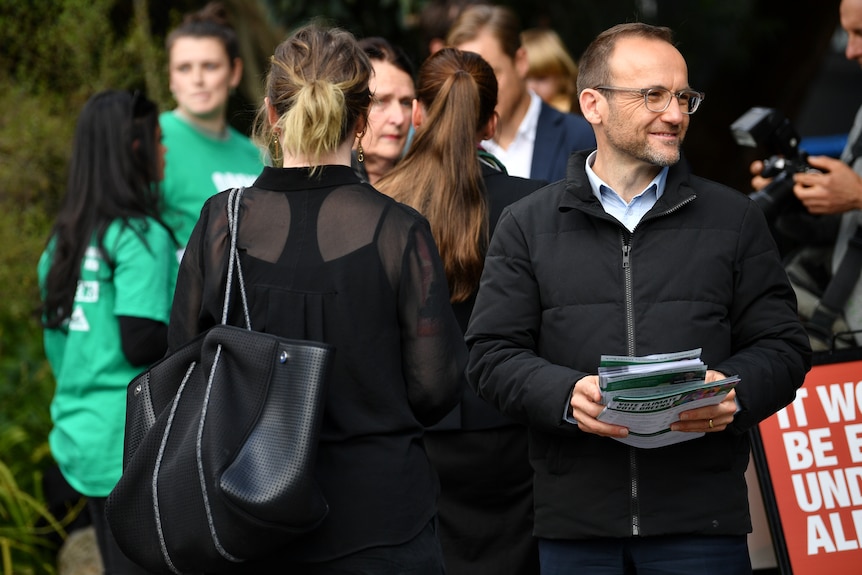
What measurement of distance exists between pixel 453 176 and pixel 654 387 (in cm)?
138

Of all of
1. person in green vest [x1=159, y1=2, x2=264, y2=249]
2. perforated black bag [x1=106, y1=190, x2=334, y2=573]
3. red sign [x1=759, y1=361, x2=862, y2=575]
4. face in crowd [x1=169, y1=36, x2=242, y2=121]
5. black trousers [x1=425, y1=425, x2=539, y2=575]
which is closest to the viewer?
perforated black bag [x1=106, y1=190, x2=334, y2=573]

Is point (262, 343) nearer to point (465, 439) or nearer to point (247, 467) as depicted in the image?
point (247, 467)

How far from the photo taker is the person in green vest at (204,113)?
5797mm

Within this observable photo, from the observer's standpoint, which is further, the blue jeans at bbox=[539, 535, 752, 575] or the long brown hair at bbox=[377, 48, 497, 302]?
the long brown hair at bbox=[377, 48, 497, 302]

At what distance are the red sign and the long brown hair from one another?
1193 millimetres

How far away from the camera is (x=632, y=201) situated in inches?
130

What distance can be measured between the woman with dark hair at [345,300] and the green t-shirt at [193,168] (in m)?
2.47

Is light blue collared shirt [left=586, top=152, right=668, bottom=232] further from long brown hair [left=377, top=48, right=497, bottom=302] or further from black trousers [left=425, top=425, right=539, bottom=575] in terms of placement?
black trousers [left=425, top=425, right=539, bottom=575]

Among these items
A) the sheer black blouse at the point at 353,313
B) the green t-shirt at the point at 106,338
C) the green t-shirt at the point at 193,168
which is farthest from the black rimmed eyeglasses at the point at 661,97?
the green t-shirt at the point at 193,168

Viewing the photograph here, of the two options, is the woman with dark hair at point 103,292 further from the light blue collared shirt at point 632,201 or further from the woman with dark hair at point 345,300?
the light blue collared shirt at point 632,201

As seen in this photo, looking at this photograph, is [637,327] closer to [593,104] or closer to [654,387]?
[654,387]

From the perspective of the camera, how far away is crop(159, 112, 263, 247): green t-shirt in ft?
18.5

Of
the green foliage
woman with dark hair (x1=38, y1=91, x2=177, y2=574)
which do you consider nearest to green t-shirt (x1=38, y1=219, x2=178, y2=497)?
woman with dark hair (x1=38, y1=91, x2=177, y2=574)

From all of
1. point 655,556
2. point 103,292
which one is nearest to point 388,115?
point 103,292
